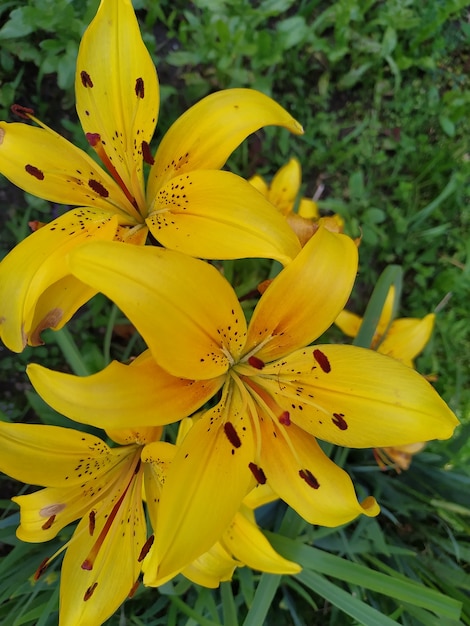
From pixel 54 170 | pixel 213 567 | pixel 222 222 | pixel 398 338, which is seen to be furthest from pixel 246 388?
pixel 398 338

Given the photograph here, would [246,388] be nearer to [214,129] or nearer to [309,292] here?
[309,292]

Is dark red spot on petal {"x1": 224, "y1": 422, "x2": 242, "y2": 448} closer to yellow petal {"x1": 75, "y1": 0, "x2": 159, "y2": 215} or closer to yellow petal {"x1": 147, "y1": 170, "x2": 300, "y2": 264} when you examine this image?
yellow petal {"x1": 147, "y1": 170, "x2": 300, "y2": 264}

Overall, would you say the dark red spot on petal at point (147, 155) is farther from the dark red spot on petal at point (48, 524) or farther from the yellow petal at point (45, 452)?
Answer: the dark red spot on petal at point (48, 524)

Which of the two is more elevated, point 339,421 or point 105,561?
point 339,421

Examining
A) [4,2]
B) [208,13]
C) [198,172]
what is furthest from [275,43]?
[198,172]

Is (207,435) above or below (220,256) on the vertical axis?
below

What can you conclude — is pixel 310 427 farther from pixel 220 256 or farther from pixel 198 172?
pixel 198 172

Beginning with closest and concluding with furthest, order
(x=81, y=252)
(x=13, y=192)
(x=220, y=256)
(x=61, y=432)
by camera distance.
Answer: (x=81, y=252) → (x=220, y=256) → (x=61, y=432) → (x=13, y=192)

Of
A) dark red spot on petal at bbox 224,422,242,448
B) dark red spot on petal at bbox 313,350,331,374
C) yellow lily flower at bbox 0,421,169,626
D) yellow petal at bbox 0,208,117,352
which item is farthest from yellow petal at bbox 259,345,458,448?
yellow petal at bbox 0,208,117,352
